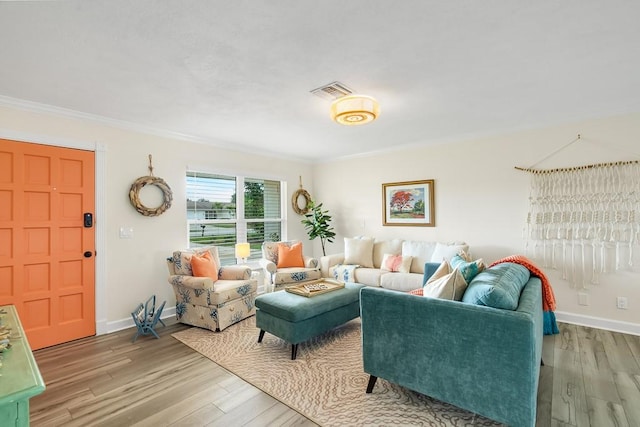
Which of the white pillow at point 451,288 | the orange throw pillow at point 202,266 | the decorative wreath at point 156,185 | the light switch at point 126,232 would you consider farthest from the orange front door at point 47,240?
the white pillow at point 451,288

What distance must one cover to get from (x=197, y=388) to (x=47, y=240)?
2260 mm

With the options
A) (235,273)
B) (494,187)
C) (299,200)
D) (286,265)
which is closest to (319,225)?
(299,200)

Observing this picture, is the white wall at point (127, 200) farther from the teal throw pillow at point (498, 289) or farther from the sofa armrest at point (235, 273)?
the teal throw pillow at point (498, 289)

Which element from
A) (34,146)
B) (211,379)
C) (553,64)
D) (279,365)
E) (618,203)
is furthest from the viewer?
(618,203)

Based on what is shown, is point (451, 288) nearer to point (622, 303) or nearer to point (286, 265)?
point (622, 303)

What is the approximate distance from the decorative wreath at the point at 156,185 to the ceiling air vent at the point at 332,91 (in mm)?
2392

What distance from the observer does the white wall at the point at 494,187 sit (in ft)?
11.2

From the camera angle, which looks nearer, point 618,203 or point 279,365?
point 279,365

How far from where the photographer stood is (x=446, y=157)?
4.61m

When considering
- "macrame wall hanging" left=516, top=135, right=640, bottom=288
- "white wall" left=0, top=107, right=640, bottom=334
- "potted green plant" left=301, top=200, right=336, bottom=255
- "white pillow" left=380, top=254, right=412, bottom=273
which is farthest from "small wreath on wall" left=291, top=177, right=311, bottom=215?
"macrame wall hanging" left=516, top=135, right=640, bottom=288

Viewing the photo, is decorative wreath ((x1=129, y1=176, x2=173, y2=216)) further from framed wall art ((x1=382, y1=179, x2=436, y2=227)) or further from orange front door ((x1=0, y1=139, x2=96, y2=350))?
framed wall art ((x1=382, y1=179, x2=436, y2=227))

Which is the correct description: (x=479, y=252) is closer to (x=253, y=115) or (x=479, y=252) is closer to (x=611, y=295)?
(x=611, y=295)

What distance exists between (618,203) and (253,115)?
4098 mm

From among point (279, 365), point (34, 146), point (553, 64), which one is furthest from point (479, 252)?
point (34, 146)
